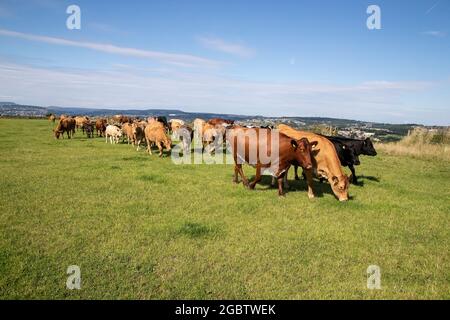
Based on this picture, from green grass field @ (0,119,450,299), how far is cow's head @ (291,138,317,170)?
1177 millimetres

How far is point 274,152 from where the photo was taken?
38.2 ft

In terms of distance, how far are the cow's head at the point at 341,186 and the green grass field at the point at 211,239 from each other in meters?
0.30

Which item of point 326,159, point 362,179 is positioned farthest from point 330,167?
point 362,179

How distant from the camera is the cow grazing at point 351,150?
14258 mm

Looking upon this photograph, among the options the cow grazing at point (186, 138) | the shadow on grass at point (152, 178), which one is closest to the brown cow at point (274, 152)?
the shadow on grass at point (152, 178)

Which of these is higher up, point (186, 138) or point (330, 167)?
point (186, 138)

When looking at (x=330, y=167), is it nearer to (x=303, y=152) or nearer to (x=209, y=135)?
(x=303, y=152)

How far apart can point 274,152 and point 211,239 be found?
4845 millimetres

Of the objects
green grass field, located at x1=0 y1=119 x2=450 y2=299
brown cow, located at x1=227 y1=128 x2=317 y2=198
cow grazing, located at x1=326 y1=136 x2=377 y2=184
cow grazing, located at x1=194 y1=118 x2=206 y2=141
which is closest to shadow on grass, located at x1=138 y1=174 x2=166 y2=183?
green grass field, located at x1=0 y1=119 x2=450 y2=299

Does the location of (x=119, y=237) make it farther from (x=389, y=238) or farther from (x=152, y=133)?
(x=152, y=133)

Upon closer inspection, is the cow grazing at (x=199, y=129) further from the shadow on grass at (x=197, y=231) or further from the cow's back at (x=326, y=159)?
the shadow on grass at (x=197, y=231)

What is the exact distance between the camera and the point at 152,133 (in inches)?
808

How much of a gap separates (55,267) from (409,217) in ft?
29.8

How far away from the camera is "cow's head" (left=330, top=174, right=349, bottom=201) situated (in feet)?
36.4
